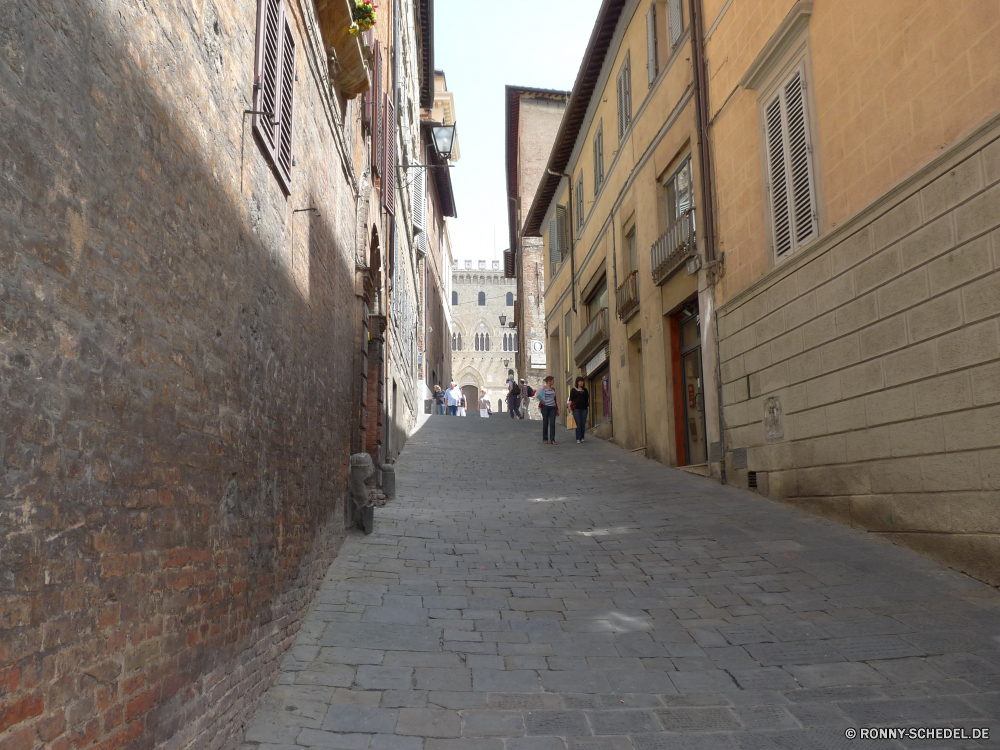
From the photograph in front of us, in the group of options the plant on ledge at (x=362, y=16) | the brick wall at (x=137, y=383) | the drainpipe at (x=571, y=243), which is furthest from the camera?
the drainpipe at (x=571, y=243)

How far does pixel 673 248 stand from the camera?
42.3 ft

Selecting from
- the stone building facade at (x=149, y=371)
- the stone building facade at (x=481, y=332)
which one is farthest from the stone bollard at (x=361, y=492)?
the stone building facade at (x=481, y=332)

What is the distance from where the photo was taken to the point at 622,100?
16250 millimetres

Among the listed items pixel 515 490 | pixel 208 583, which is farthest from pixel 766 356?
pixel 208 583

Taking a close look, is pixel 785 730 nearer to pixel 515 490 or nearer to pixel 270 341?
pixel 270 341

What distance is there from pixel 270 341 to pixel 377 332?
20.5 feet

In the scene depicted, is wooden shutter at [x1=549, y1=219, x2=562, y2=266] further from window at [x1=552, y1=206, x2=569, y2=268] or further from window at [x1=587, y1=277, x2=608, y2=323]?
window at [x1=587, y1=277, x2=608, y2=323]

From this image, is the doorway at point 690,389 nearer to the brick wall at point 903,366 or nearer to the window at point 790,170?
the brick wall at point 903,366

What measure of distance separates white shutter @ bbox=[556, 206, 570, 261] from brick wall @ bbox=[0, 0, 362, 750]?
17.5m

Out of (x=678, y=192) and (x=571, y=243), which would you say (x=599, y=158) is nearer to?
(x=571, y=243)

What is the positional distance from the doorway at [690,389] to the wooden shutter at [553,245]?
35.6 ft

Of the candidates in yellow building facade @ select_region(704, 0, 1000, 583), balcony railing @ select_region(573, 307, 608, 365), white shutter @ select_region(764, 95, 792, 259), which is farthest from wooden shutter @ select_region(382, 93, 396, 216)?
white shutter @ select_region(764, 95, 792, 259)

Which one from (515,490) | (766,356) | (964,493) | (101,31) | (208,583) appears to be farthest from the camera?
(515,490)

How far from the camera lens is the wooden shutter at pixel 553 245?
2384 centimetres
